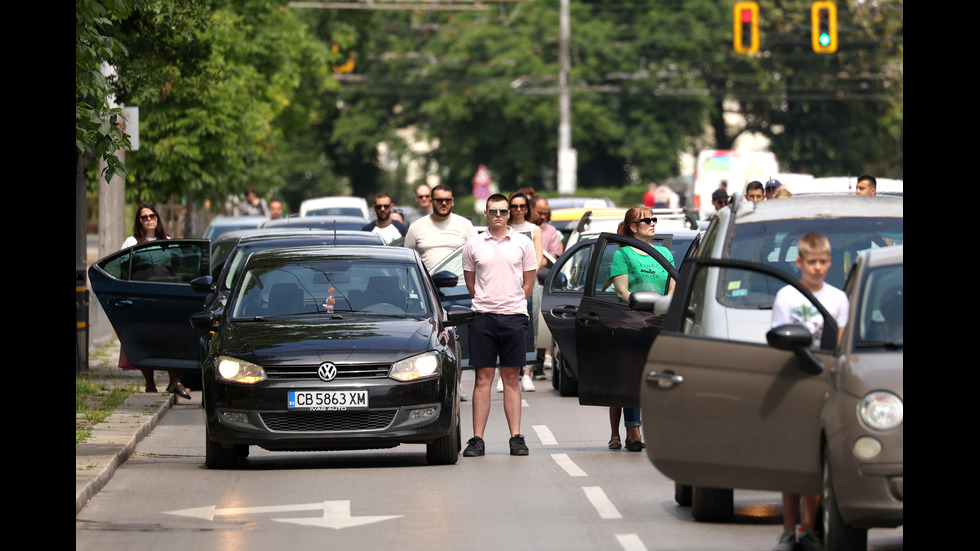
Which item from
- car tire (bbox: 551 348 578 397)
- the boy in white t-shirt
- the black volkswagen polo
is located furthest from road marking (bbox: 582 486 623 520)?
car tire (bbox: 551 348 578 397)

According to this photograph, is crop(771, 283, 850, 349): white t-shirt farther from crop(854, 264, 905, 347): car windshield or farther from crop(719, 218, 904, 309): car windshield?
crop(719, 218, 904, 309): car windshield

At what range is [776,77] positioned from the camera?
76125 millimetres

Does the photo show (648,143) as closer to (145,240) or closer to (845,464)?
(145,240)

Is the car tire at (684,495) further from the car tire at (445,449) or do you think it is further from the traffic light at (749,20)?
the traffic light at (749,20)

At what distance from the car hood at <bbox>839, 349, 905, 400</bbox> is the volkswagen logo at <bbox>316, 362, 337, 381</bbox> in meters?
4.98

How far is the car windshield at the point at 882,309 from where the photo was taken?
7926 millimetres

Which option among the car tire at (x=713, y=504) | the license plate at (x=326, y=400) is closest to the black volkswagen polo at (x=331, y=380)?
the license plate at (x=326, y=400)

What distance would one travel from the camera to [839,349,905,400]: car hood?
7.50 metres

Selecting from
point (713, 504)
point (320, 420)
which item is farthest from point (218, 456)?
point (713, 504)

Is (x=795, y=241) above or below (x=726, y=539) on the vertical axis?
above

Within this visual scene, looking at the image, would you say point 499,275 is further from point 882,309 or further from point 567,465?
point 882,309
